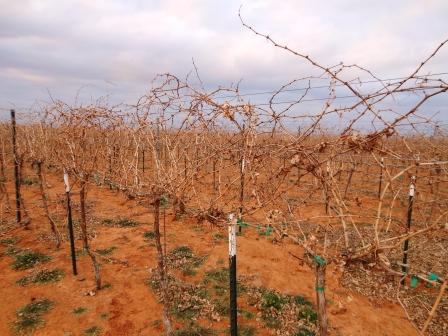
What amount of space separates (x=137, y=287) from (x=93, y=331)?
4.28 feet

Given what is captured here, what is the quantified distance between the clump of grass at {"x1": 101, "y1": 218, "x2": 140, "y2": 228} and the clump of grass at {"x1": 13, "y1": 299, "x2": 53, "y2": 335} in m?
3.98

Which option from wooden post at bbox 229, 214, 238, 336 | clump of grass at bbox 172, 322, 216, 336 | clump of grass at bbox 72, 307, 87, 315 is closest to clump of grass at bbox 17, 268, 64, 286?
clump of grass at bbox 72, 307, 87, 315

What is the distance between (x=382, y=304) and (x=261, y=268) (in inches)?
95.3

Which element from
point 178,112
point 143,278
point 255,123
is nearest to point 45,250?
point 143,278

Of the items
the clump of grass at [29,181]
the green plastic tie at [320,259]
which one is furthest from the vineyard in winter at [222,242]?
the clump of grass at [29,181]

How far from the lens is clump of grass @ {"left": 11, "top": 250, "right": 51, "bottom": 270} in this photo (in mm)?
7152

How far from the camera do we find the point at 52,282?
21.4 ft

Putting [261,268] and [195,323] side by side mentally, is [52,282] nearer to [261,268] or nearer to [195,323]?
[195,323]

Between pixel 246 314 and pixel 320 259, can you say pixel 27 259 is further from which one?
pixel 320 259

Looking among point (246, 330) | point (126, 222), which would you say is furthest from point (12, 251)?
point (246, 330)

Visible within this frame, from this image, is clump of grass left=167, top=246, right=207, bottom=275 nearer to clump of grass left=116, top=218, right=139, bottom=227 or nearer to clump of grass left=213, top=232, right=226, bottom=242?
clump of grass left=213, top=232, right=226, bottom=242

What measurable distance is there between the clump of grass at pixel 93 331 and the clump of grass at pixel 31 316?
2.71 ft

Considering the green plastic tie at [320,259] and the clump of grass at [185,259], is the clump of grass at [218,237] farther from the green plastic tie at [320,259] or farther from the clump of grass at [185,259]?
the green plastic tie at [320,259]

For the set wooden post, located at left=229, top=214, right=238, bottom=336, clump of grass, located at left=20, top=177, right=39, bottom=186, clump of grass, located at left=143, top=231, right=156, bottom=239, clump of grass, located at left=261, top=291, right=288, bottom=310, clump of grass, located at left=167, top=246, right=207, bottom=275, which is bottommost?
clump of grass, located at left=261, top=291, right=288, bottom=310
